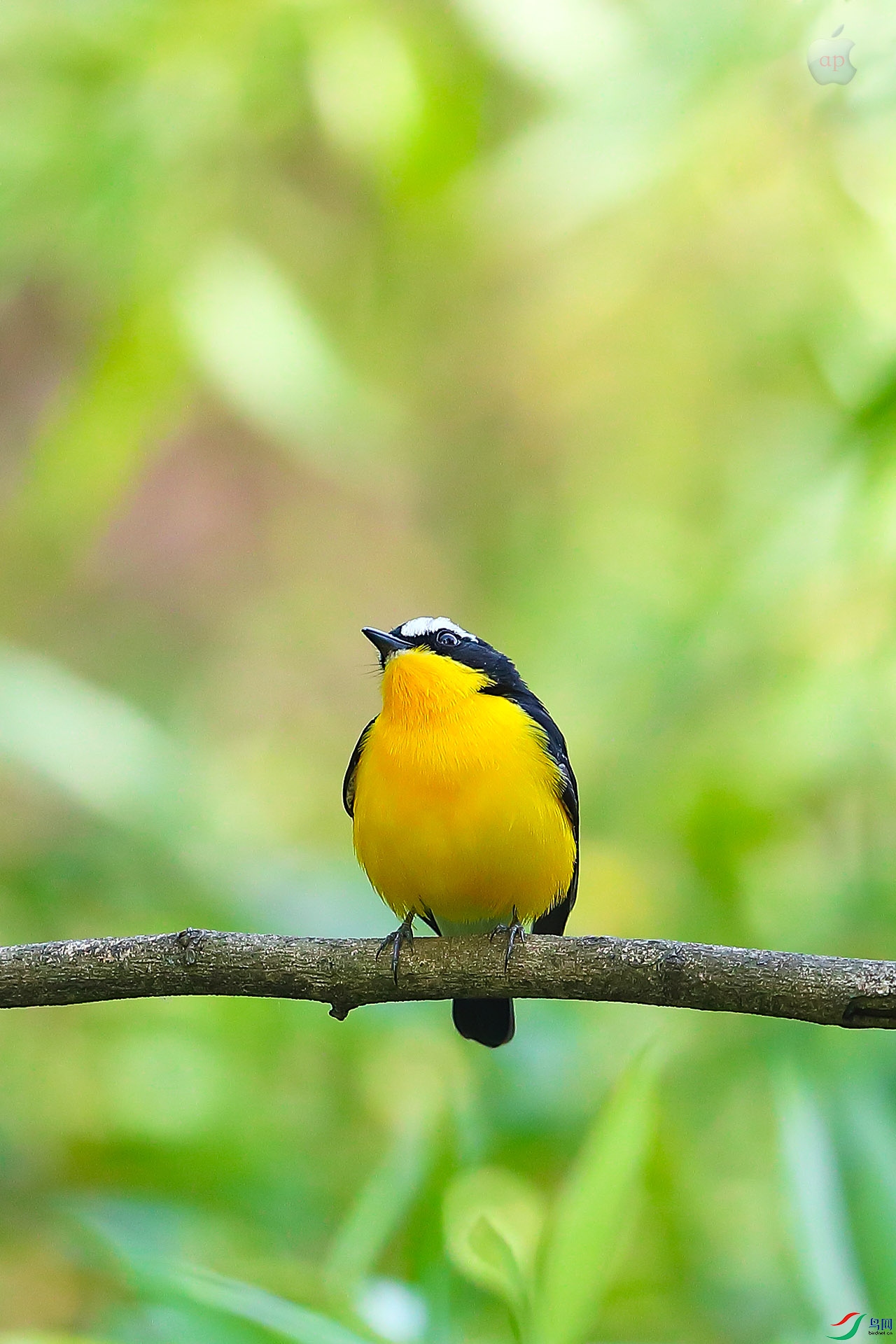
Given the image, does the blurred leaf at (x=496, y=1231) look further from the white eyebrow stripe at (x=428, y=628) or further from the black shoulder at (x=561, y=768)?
the white eyebrow stripe at (x=428, y=628)

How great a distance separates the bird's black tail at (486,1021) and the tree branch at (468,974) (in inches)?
48.9

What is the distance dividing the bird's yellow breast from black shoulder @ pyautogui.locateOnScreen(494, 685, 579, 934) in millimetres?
36

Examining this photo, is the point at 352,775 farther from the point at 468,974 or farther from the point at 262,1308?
the point at 262,1308

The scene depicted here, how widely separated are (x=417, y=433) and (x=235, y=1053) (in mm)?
2902

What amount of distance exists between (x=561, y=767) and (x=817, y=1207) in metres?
1.33

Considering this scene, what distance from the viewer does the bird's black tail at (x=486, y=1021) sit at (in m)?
4.13

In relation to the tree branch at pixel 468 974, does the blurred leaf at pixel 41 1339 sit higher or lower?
lower

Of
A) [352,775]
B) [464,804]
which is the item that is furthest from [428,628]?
[464,804]

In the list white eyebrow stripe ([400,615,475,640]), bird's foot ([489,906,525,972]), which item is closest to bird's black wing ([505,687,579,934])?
bird's foot ([489,906,525,972])

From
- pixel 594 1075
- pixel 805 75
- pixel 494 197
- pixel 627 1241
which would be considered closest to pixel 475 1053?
pixel 594 1075

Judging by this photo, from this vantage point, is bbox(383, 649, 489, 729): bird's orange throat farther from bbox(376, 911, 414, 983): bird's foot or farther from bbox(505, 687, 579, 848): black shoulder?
bbox(376, 911, 414, 983): bird's foot

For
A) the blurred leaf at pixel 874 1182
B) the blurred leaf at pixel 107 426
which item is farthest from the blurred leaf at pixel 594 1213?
the blurred leaf at pixel 107 426

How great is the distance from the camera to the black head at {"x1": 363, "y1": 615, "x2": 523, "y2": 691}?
419 centimetres

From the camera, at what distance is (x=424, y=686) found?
3.99 metres
